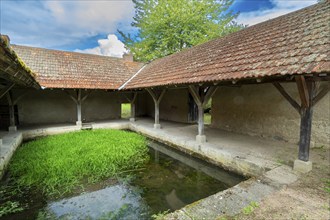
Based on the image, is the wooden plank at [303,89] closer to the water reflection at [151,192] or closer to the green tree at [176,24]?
the water reflection at [151,192]

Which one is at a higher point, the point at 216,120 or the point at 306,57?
the point at 306,57

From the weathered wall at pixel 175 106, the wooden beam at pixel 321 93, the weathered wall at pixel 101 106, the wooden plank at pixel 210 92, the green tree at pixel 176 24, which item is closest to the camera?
the wooden beam at pixel 321 93

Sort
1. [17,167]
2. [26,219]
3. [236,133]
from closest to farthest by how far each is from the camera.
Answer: [26,219] < [17,167] < [236,133]

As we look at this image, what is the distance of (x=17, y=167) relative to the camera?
4.48m

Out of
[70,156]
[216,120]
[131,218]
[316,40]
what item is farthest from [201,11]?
[131,218]

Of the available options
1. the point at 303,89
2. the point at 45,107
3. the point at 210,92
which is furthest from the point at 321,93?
the point at 45,107

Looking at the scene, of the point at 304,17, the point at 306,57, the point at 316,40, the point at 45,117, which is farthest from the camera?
the point at 45,117

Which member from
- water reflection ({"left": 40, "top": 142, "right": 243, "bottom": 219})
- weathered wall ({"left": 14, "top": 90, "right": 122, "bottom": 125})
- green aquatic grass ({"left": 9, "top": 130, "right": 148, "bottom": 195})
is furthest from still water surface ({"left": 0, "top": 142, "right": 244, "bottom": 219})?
weathered wall ({"left": 14, "top": 90, "right": 122, "bottom": 125})

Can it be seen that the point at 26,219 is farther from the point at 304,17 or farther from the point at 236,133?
the point at 304,17

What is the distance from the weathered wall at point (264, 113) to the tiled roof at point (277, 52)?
154 centimetres

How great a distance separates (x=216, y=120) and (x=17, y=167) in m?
6.89

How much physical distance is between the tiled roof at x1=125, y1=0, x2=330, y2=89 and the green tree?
10.1m


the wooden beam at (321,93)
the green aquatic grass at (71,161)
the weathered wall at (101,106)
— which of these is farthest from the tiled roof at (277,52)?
the weathered wall at (101,106)

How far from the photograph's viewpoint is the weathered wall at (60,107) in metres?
9.23
